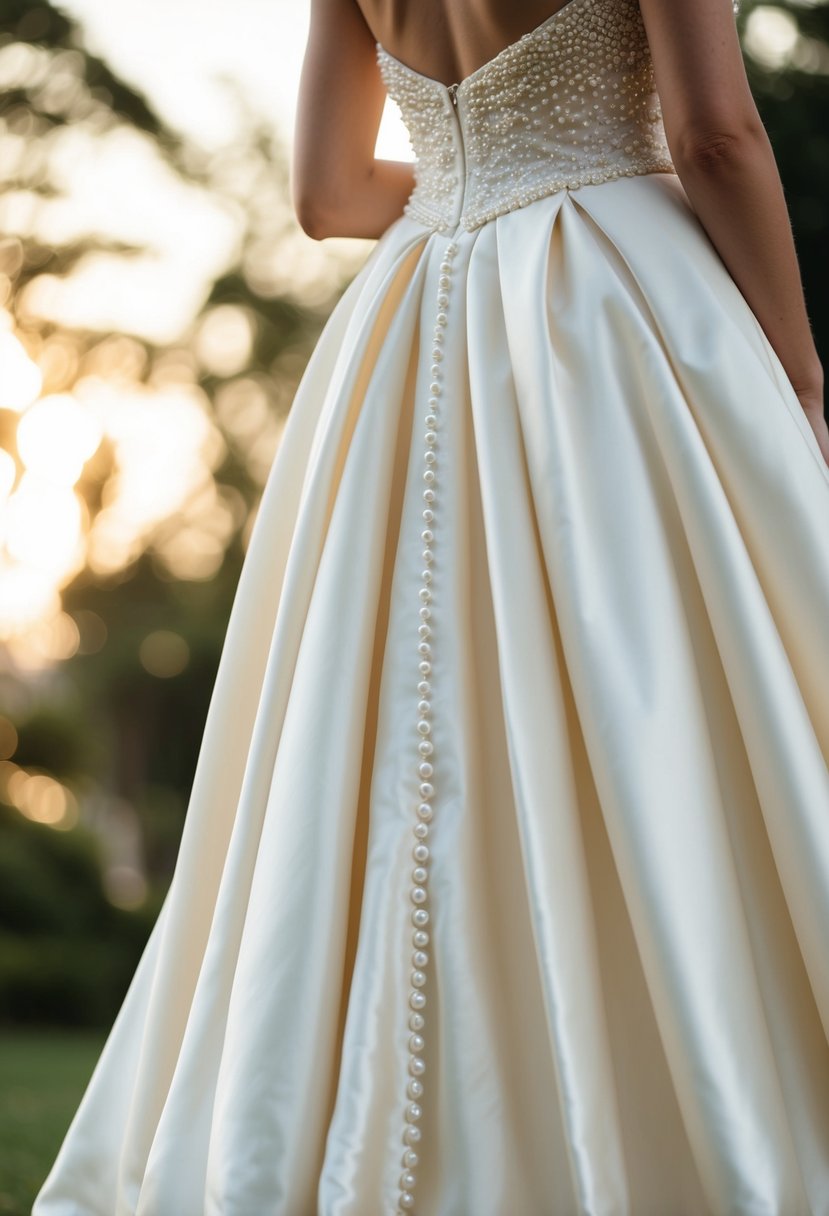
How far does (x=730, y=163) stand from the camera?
1537mm

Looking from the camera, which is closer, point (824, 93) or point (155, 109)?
point (824, 93)

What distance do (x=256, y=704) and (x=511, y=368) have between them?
62 centimetres

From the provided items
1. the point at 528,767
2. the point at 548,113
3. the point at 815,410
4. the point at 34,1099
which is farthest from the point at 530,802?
the point at 34,1099

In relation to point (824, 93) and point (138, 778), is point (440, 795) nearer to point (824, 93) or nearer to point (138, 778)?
point (824, 93)

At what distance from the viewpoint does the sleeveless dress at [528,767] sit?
1262 mm

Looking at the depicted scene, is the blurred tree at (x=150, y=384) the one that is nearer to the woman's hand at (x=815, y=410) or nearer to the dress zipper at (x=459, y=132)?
the dress zipper at (x=459, y=132)

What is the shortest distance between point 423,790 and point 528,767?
139 millimetres

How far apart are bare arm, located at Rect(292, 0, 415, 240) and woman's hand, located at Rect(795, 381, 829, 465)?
2.73 feet

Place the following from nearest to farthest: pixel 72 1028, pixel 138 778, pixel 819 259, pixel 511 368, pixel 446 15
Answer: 1. pixel 511 368
2. pixel 446 15
3. pixel 819 259
4. pixel 72 1028
5. pixel 138 778

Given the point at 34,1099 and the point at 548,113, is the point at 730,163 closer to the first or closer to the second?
the point at 548,113

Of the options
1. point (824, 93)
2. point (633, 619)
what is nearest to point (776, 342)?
point (633, 619)

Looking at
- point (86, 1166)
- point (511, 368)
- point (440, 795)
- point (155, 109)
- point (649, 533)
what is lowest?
point (86, 1166)

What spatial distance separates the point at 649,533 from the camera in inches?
56.3

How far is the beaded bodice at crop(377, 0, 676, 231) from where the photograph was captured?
164 centimetres
